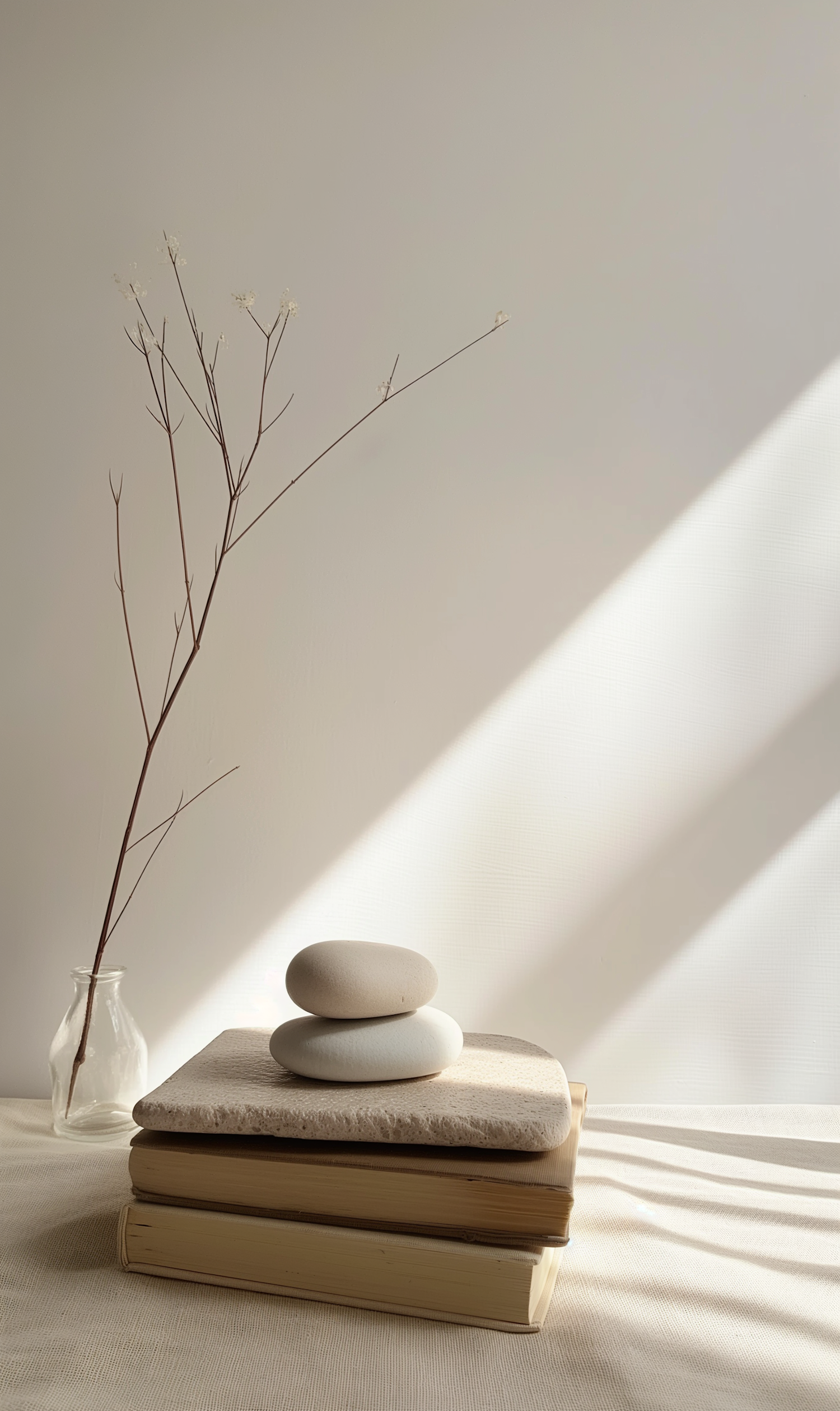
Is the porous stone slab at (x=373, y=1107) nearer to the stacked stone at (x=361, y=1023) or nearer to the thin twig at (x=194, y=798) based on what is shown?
Result: the stacked stone at (x=361, y=1023)

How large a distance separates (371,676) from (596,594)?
26 cm

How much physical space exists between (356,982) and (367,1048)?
47 millimetres

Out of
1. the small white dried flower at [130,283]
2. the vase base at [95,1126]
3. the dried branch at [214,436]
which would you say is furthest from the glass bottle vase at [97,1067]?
the small white dried flower at [130,283]

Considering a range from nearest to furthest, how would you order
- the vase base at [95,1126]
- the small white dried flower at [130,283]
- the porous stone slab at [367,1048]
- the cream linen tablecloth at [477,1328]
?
the cream linen tablecloth at [477,1328] → the porous stone slab at [367,1048] → the vase base at [95,1126] → the small white dried flower at [130,283]

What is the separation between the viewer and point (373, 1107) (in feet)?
2.14

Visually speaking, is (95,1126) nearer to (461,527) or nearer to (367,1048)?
(367,1048)

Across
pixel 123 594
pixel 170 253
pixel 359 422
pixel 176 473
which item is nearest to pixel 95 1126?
pixel 123 594

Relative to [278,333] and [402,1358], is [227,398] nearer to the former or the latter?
[278,333]

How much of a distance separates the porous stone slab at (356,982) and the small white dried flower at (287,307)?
0.63 metres

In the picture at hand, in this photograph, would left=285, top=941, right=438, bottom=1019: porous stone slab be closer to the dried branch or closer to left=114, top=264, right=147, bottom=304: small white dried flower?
the dried branch

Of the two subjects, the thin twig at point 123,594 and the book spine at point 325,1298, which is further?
the thin twig at point 123,594

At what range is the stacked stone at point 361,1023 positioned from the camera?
0.71 metres

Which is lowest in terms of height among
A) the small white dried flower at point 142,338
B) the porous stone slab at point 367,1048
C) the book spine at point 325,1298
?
the book spine at point 325,1298

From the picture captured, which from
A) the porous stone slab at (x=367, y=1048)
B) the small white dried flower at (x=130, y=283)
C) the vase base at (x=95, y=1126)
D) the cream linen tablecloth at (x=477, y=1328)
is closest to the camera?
the cream linen tablecloth at (x=477, y=1328)
